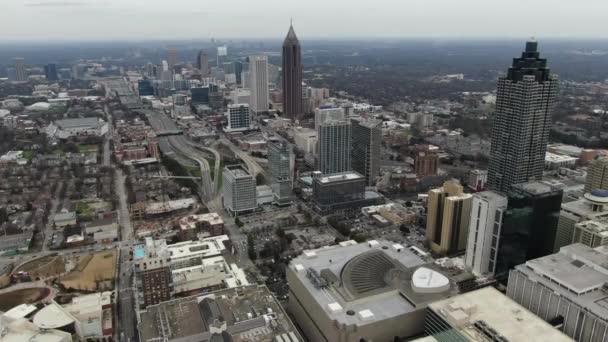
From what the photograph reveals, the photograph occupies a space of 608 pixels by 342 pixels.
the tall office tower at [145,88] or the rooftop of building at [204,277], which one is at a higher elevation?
the tall office tower at [145,88]

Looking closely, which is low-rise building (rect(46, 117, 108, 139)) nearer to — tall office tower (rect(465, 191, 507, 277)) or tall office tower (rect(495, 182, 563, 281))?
tall office tower (rect(465, 191, 507, 277))

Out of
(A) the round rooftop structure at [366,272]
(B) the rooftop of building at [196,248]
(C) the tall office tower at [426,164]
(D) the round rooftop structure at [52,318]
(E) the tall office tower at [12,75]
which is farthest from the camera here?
(E) the tall office tower at [12,75]

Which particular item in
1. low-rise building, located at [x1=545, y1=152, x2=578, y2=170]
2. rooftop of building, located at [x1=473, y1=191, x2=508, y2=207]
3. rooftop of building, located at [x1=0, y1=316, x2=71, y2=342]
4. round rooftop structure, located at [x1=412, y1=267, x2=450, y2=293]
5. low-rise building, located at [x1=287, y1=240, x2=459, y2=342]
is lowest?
rooftop of building, located at [x1=0, y1=316, x2=71, y2=342]

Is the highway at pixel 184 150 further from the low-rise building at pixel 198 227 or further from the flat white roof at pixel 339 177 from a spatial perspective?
the flat white roof at pixel 339 177

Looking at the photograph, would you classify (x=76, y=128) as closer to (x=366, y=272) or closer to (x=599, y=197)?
(x=366, y=272)

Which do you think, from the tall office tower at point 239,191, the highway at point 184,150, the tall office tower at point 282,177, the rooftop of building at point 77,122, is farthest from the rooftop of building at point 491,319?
the rooftop of building at point 77,122

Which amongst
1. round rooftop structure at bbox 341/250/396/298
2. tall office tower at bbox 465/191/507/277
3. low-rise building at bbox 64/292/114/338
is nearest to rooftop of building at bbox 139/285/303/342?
low-rise building at bbox 64/292/114/338
